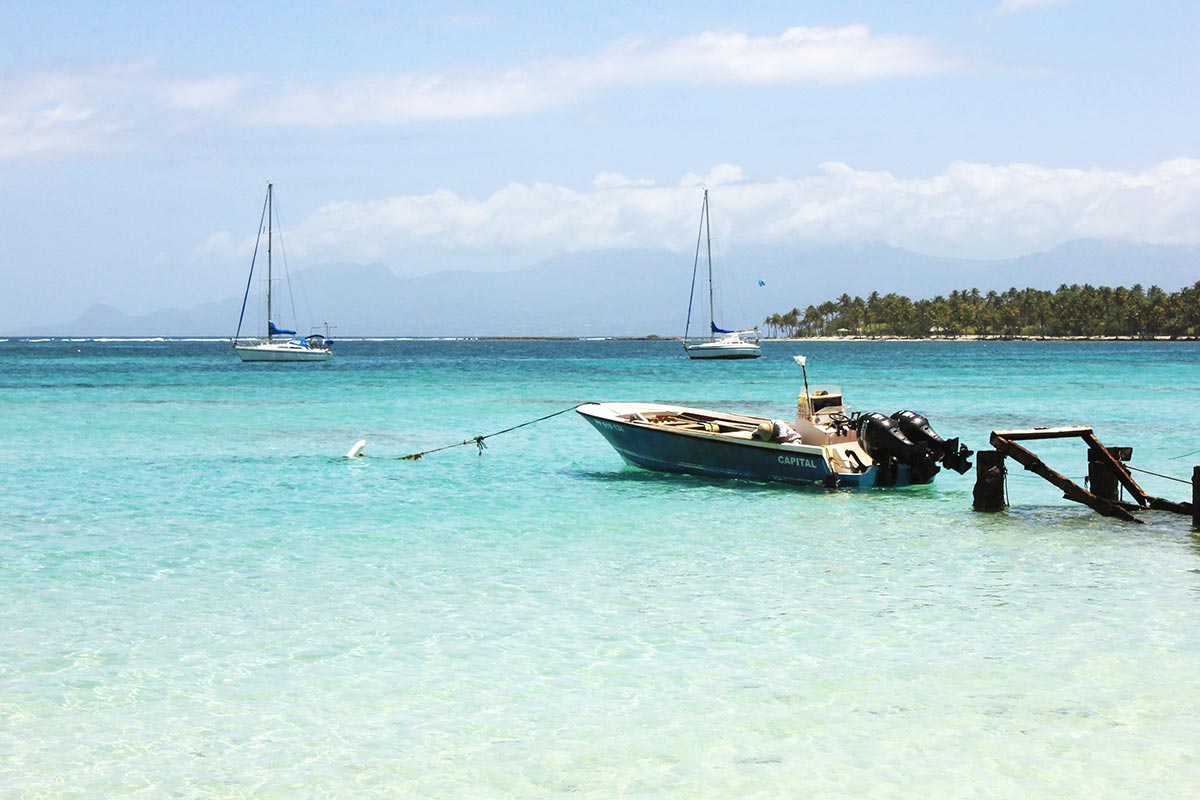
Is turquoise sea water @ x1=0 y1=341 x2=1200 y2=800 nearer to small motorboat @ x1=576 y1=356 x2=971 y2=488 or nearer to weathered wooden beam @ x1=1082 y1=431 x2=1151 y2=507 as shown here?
small motorboat @ x1=576 y1=356 x2=971 y2=488

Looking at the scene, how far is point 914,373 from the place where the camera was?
3438 inches

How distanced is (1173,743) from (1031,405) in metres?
42.2

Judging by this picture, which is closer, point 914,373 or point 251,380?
point 251,380

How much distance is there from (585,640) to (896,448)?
10870 millimetres

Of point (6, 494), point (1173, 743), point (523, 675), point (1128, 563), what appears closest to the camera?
point (1173, 743)

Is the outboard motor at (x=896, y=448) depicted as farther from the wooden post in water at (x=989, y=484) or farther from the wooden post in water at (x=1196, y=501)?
the wooden post in water at (x=1196, y=501)

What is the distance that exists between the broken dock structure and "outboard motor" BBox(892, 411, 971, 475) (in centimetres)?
116

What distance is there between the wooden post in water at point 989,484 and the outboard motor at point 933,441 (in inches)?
47.0

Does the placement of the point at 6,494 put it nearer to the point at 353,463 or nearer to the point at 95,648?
the point at 353,463

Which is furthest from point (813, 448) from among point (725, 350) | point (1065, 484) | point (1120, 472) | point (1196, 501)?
point (725, 350)

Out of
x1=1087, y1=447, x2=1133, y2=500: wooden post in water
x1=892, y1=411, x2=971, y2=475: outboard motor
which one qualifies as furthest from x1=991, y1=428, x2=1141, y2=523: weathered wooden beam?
x1=892, y1=411, x2=971, y2=475: outboard motor

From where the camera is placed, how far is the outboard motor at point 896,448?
2077 cm

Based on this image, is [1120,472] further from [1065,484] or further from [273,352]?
[273,352]

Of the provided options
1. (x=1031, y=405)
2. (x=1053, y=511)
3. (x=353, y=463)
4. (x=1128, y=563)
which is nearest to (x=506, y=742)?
(x=1128, y=563)
